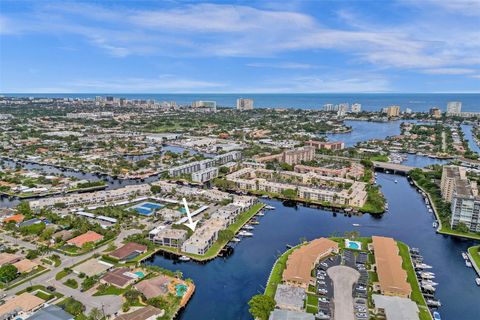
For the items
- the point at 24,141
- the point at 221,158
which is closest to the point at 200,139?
the point at 221,158

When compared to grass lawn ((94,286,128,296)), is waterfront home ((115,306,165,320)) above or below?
above

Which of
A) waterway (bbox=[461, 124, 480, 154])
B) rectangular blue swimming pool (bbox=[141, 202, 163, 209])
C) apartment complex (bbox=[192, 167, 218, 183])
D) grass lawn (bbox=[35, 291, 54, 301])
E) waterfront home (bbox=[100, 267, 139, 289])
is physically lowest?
grass lawn (bbox=[35, 291, 54, 301])

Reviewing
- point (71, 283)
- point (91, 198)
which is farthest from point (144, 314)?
point (91, 198)

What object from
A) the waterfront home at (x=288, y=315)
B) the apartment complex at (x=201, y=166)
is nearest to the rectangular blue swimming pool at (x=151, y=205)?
the apartment complex at (x=201, y=166)

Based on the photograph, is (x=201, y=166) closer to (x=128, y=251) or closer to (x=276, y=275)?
(x=128, y=251)

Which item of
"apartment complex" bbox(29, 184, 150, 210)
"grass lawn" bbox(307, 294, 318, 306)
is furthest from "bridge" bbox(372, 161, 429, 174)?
"grass lawn" bbox(307, 294, 318, 306)

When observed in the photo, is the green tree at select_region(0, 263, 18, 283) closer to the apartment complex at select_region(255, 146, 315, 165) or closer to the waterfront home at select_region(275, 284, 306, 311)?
the waterfront home at select_region(275, 284, 306, 311)

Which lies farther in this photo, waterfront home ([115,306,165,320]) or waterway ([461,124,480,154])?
waterway ([461,124,480,154])

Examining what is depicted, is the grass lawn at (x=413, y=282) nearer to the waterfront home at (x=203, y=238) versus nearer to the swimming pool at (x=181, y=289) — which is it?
the swimming pool at (x=181, y=289)
